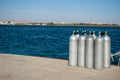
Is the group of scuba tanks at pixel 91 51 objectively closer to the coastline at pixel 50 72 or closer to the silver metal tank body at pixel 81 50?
the silver metal tank body at pixel 81 50

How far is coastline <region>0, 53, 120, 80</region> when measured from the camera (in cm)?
612

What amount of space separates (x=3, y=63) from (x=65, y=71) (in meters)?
2.32

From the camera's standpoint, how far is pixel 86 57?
23.5 feet

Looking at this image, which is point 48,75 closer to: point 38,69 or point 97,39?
point 38,69

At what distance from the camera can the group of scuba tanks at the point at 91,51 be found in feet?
22.9

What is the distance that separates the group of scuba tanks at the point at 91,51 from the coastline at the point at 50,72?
0.73 feet

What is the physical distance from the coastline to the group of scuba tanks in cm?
22

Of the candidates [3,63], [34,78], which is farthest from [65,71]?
[3,63]

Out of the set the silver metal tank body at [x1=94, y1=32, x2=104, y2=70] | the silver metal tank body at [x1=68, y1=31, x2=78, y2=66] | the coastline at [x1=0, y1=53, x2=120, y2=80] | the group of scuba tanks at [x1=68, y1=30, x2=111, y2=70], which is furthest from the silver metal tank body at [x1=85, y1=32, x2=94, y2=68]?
the silver metal tank body at [x1=68, y1=31, x2=78, y2=66]

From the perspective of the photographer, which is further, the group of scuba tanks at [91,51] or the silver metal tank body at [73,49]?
the silver metal tank body at [73,49]

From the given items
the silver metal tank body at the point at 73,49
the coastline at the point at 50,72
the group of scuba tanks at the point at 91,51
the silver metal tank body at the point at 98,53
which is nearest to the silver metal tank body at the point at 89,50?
the group of scuba tanks at the point at 91,51

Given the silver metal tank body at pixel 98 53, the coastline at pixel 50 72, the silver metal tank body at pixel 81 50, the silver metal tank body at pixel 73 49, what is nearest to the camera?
the coastline at pixel 50 72

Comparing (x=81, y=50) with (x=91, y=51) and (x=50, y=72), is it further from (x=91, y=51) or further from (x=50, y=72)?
(x=50, y=72)

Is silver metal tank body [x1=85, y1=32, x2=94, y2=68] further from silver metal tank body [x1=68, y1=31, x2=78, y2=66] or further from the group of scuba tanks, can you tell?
silver metal tank body [x1=68, y1=31, x2=78, y2=66]
